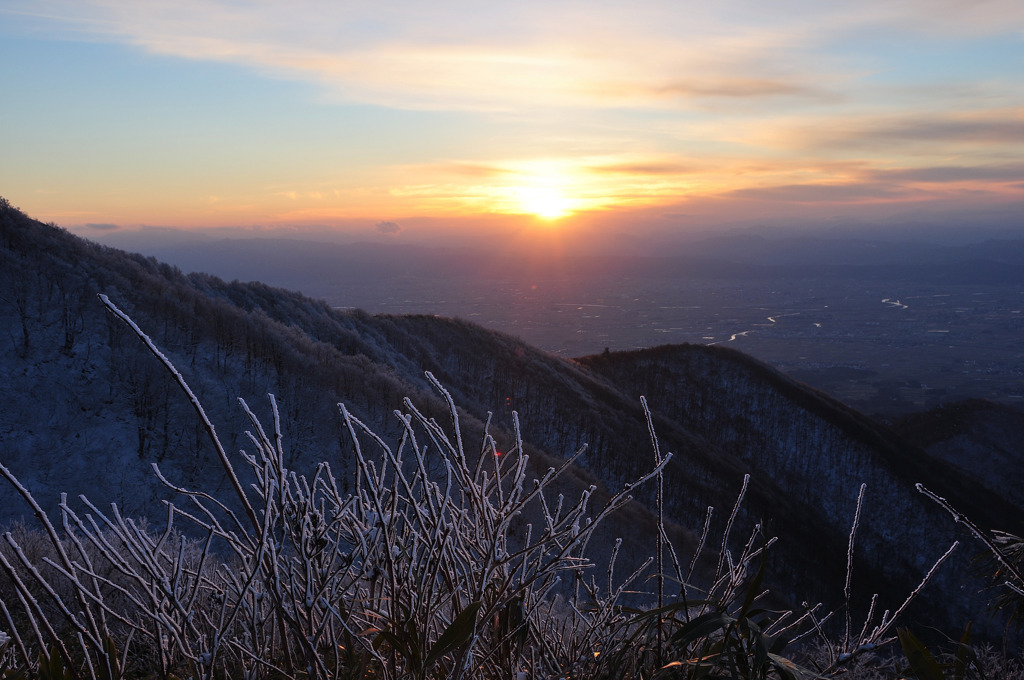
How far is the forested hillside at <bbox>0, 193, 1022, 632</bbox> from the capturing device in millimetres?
15148

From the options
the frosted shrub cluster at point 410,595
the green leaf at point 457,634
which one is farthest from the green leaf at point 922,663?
the green leaf at point 457,634

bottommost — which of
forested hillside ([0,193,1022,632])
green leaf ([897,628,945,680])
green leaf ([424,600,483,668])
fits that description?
forested hillside ([0,193,1022,632])

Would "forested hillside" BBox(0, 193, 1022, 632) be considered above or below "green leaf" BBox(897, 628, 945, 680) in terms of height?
below

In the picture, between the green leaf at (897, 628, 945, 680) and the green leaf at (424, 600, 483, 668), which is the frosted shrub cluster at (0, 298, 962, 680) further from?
the green leaf at (897, 628, 945, 680)

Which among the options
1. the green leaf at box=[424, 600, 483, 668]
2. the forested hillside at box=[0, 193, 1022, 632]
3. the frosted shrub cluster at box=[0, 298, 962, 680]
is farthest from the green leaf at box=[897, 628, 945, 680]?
the forested hillside at box=[0, 193, 1022, 632]

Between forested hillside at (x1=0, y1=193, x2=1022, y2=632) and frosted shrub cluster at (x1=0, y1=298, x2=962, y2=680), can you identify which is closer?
frosted shrub cluster at (x1=0, y1=298, x2=962, y2=680)

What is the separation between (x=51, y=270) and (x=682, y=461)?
29.4 m

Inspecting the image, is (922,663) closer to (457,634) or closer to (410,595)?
(457,634)

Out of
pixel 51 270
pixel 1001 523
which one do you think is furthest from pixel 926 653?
pixel 1001 523

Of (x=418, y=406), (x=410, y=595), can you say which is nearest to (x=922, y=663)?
(x=410, y=595)

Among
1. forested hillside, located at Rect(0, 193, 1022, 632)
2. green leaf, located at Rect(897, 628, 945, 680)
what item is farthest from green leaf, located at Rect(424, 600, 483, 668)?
forested hillside, located at Rect(0, 193, 1022, 632)

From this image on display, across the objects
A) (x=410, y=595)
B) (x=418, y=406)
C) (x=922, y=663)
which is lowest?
(x=418, y=406)

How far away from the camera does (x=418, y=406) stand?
19016 millimetres

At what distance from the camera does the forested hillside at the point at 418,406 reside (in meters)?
15.1
